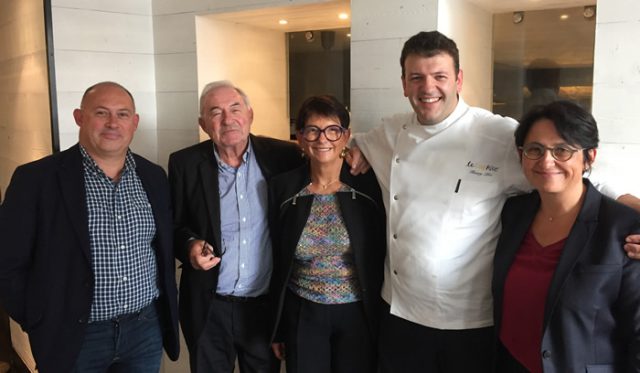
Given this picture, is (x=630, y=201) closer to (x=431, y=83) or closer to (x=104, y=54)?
(x=431, y=83)

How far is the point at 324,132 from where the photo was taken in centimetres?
185

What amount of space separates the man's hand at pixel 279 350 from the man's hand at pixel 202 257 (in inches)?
17.5

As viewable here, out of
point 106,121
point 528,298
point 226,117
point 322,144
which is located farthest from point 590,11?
point 106,121

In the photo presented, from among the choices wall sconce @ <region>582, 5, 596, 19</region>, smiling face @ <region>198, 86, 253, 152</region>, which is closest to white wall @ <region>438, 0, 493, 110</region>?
wall sconce @ <region>582, 5, 596, 19</region>

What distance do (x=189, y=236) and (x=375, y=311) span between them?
30.9 inches

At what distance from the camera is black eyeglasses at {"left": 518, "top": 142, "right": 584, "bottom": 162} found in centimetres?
136

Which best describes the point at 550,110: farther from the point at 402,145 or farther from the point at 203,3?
the point at 203,3

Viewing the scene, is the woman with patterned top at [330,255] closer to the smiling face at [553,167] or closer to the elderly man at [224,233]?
the elderly man at [224,233]

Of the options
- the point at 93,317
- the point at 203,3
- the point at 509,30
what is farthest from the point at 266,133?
the point at 93,317

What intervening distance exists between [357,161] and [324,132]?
0.64 ft

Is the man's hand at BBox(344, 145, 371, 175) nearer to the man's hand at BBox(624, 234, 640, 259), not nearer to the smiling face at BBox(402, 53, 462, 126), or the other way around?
the smiling face at BBox(402, 53, 462, 126)

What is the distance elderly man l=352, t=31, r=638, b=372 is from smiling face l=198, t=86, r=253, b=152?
0.68m

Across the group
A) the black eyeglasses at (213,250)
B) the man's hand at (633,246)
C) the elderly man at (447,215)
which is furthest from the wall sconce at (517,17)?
the black eyeglasses at (213,250)

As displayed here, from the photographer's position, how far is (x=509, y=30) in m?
2.88
